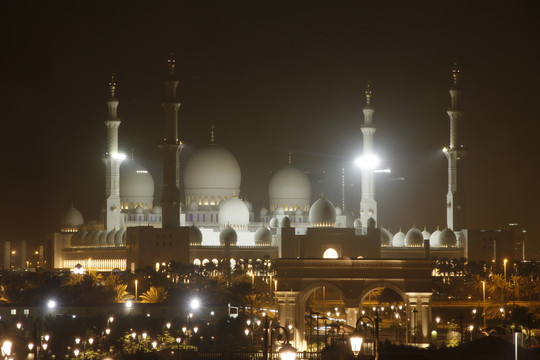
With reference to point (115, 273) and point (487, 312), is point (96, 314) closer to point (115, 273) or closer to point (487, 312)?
point (487, 312)

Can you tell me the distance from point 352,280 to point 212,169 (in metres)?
34.8

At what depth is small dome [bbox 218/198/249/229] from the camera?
84.1 metres

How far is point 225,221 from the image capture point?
3319 inches

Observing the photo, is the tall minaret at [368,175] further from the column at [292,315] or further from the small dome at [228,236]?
the column at [292,315]

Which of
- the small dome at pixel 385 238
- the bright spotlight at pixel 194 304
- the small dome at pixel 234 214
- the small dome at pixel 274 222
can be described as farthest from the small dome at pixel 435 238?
the bright spotlight at pixel 194 304

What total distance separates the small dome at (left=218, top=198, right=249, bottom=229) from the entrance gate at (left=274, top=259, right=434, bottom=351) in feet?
108

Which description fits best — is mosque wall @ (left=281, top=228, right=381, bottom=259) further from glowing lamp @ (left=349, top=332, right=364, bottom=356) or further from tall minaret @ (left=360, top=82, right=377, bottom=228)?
glowing lamp @ (left=349, top=332, right=364, bottom=356)

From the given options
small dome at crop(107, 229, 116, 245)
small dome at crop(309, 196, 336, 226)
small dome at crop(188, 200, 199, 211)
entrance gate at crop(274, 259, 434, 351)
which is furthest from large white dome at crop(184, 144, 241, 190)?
entrance gate at crop(274, 259, 434, 351)

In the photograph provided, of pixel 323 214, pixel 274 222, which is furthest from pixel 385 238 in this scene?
pixel 274 222

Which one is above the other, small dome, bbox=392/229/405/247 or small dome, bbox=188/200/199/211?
small dome, bbox=188/200/199/211

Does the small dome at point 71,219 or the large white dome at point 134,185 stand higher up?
the large white dome at point 134,185

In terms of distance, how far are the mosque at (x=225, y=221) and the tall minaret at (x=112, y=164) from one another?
0.21 ft

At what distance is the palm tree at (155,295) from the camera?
60.9m

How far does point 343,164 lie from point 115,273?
59.3 ft
